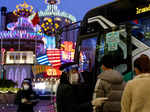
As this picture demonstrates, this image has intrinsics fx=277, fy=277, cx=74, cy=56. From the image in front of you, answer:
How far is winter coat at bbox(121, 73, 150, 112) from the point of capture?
269 centimetres

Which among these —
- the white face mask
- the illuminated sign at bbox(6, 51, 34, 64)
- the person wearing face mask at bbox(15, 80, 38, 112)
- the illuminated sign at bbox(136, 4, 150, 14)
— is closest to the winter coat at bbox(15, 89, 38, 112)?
the person wearing face mask at bbox(15, 80, 38, 112)

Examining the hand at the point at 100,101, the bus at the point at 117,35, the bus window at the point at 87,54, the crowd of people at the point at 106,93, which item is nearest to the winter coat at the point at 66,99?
the crowd of people at the point at 106,93

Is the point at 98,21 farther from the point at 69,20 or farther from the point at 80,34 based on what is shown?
the point at 69,20

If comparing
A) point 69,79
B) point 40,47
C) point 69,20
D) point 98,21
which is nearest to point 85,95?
point 69,79

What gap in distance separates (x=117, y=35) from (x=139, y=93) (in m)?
5.20

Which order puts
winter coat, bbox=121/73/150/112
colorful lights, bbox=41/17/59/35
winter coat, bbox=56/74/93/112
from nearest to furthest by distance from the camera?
winter coat, bbox=121/73/150/112 → winter coat, bbox=56/74/93/112 → colorful lights, bbox=41/17/59/35

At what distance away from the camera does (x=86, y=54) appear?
31.3 feet

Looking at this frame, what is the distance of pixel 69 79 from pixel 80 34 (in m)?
4.54

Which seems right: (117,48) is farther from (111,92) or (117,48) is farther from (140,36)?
(111,92)

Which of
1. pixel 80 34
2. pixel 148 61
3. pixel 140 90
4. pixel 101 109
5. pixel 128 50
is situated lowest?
pixel 101 109

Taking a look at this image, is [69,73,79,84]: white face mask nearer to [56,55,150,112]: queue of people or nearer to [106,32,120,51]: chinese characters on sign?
[56,55,150,112]: queue of people

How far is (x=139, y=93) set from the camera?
269 cm

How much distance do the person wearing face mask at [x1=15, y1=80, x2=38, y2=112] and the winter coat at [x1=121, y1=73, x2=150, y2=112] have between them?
4.46 m

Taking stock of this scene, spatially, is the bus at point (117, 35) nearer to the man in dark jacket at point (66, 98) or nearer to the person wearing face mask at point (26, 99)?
the person wearing face mask at point (26, 99)
